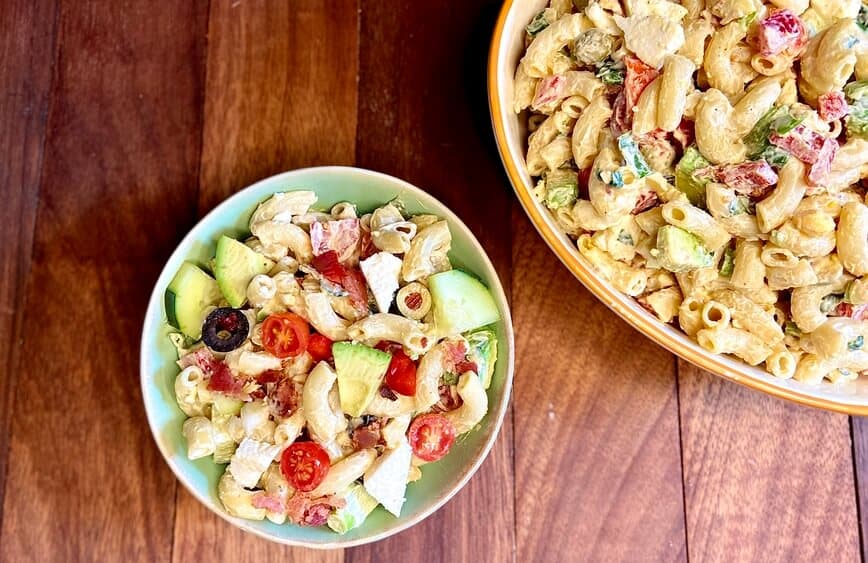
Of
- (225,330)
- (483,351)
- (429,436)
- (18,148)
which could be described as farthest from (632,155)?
(18,148)

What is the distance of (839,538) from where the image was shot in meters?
1.04

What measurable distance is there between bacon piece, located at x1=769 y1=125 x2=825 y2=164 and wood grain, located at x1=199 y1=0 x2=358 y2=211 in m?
0.53

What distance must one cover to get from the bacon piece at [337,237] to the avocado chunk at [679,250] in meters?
0.34

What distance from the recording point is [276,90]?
1.10m

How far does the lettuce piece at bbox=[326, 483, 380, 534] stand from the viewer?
91 centimetres

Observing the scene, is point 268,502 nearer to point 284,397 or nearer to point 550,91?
point 284,397

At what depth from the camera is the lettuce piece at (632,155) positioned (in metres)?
0.86

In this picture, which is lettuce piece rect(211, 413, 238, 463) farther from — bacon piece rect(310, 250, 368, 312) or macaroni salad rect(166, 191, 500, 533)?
bacon piece rect(310, 250, 368, 312)

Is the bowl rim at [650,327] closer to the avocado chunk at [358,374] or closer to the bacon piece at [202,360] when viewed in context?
the avocado chunk at [358,374]

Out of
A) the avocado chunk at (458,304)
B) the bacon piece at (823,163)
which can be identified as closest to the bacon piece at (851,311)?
the bacon piece at (823,163)

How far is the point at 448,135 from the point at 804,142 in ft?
1.44

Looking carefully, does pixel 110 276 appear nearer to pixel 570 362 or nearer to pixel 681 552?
pixel 570 362

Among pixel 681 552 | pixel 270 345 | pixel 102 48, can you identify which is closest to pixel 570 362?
pixel 681 552

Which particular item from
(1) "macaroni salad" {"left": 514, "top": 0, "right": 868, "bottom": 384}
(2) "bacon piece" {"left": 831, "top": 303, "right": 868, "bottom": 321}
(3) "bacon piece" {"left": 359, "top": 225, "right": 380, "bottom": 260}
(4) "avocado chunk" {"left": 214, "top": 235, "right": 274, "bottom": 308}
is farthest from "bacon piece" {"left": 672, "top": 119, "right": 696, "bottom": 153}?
(4) "avocado chunk" {"left": 214, "top": 235, "right": 274, "bottom": 308}
